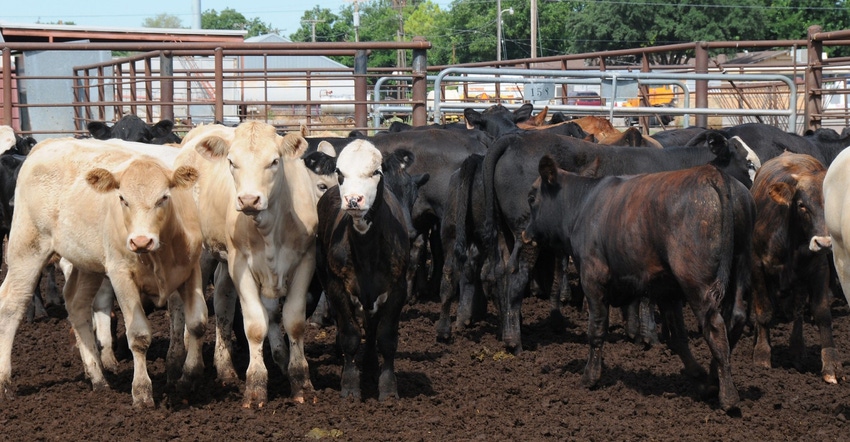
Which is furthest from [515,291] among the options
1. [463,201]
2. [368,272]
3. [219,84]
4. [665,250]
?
[219,84]

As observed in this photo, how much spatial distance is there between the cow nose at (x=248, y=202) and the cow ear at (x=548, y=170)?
248 centimetres

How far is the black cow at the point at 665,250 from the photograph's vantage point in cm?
636

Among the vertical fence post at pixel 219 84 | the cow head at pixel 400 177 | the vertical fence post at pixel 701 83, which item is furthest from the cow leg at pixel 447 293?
the vertical fence post at pixel 701 83

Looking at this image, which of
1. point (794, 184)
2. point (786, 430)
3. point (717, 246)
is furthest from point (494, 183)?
point (786, 430)

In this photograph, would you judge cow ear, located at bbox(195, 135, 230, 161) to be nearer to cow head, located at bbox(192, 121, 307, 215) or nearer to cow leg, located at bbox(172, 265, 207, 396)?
cow head, located at bbox(192, 121, 307, 215)

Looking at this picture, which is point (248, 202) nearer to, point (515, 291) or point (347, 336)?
point (347, 336)

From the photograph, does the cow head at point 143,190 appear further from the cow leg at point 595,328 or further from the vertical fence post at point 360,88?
the vertical fence post at point 360,88

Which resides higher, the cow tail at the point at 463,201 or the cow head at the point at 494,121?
the cow head at the point at 494,121

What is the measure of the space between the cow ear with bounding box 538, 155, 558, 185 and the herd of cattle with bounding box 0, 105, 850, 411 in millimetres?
11

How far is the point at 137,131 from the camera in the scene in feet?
41.5

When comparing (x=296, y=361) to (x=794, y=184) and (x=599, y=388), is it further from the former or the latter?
(x=794, y=184)

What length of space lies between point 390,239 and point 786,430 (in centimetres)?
274

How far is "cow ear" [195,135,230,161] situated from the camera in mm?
7262

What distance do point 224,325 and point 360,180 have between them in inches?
73.8
